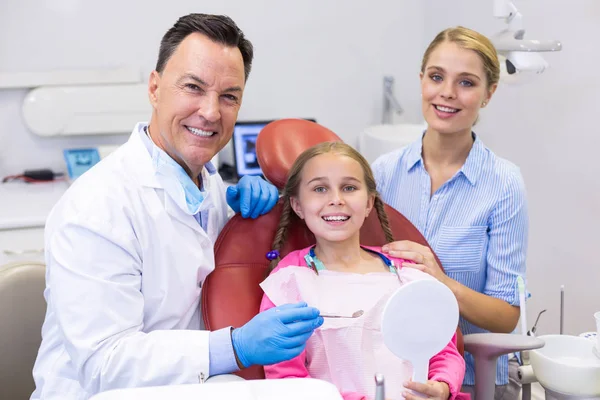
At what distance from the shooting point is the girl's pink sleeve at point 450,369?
1.38 m

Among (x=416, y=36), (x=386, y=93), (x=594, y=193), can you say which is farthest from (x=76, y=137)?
(x=594, y=193)

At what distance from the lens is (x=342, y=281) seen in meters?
1.56

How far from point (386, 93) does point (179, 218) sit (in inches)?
82.5

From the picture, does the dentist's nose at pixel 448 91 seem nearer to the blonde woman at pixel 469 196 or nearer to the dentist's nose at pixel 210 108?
the blonde woman at pixel 469 196

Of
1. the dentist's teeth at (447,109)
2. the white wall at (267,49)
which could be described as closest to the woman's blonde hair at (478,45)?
the dentist's teeth at (447,109)

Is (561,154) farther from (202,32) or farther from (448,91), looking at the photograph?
(202,32)

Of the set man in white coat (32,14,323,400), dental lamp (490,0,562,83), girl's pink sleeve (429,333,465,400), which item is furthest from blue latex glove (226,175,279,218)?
dental lamp (490,0,562,83)

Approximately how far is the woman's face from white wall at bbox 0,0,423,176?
1.54 metres

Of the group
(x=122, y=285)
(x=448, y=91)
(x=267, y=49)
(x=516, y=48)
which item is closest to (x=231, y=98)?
(x=122, y=285)

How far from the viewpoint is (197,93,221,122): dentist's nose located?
1.39 meters

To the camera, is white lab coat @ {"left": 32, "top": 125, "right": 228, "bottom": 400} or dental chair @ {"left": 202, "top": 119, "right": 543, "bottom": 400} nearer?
white lab coat @ {"left": 32, "top": 125, "right": 228, "bottom": 400}

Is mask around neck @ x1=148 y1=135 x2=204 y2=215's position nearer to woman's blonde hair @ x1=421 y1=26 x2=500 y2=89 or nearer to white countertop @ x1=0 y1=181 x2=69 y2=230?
woman's blonde hair @ x1=421 y1=26 x2=500 y2=89

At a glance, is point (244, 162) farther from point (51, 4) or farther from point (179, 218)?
point (179, 218)

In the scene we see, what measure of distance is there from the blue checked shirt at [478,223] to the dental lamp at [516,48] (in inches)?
14.8
